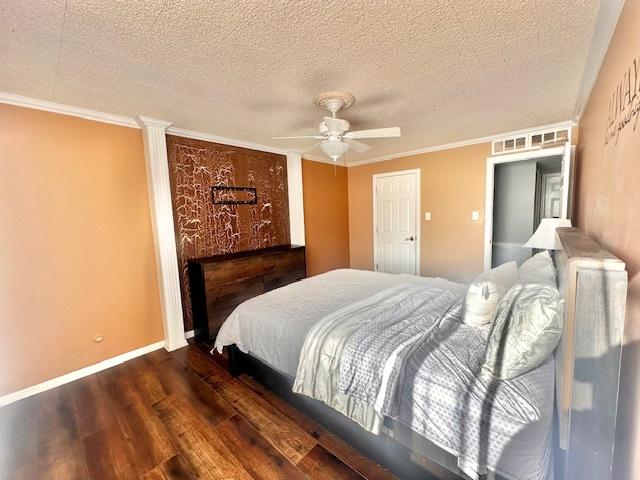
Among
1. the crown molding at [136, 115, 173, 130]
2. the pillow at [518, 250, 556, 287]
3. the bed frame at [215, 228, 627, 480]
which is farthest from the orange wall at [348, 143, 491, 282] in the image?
the crown molding at [136, 115, 173, 130]

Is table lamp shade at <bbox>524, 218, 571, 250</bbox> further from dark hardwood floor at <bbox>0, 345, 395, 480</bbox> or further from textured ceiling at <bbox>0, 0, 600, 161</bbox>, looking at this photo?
dark hardwood floor at <bbox>0, 345, 395, 480</bbox>

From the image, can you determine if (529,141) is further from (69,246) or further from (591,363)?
(69,246)

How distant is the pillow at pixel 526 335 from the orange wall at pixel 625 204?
0.20 meters

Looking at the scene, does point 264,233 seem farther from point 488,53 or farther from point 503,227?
point 503,227

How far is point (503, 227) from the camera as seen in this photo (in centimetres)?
453

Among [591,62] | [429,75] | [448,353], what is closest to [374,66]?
[429,75]

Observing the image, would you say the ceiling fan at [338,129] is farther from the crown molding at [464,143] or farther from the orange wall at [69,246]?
the crown molding at [464,143]

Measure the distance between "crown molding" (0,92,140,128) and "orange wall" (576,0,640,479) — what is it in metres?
3.39

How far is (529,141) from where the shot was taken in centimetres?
317

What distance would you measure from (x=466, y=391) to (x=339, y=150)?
1.82 meters

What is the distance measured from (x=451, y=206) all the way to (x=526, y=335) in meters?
3.08

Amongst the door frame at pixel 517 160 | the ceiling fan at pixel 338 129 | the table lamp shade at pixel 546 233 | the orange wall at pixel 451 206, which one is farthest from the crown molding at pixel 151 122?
the door frame at pixel 517 160

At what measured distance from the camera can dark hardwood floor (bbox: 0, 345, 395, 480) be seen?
1446mm

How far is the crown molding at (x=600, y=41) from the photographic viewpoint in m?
1.24
